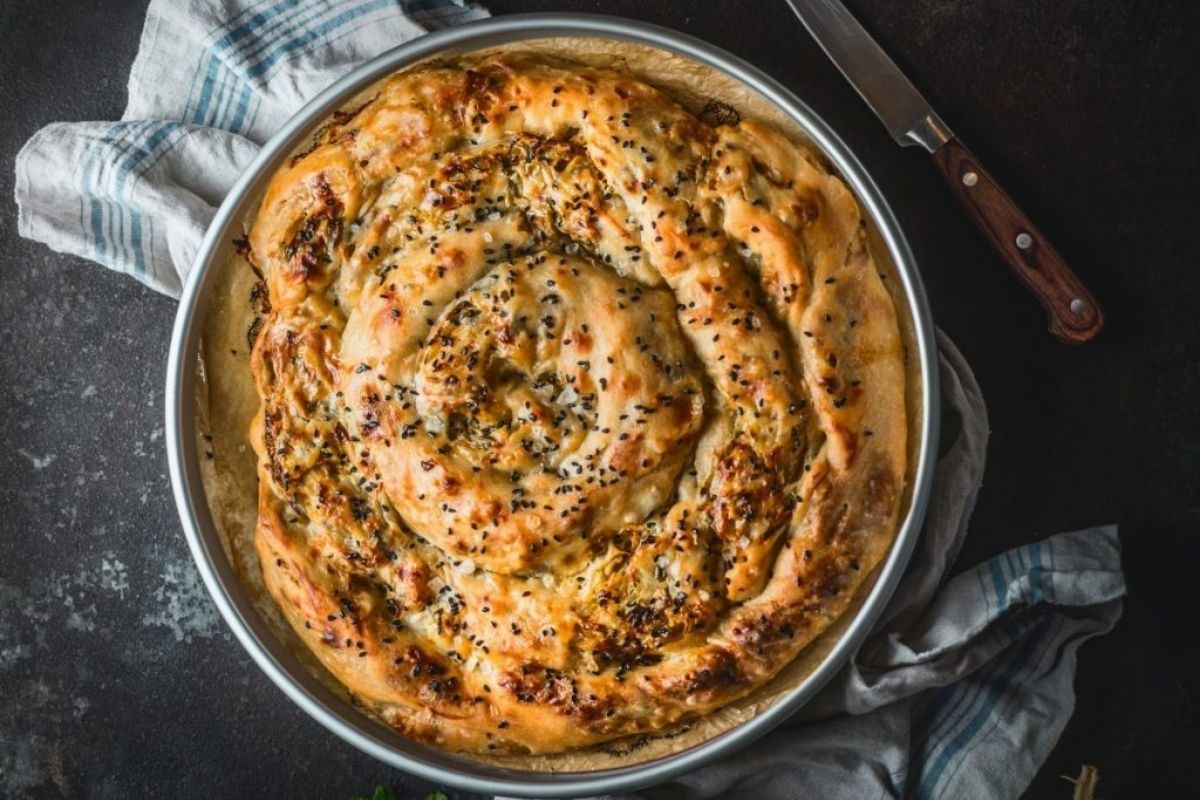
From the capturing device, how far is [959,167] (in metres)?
3.62

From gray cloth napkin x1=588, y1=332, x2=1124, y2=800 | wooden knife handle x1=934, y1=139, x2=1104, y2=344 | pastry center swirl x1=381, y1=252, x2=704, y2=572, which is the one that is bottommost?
gray cloth napkin x1=588, y1=332, x2=1124, y2=800

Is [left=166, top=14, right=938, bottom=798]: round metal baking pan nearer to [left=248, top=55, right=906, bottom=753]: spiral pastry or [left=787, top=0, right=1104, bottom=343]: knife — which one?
[left=248, top=55, right=906, bottom=753]: spiral pastry

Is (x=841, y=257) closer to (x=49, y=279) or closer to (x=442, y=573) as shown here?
(x=442, y=573)

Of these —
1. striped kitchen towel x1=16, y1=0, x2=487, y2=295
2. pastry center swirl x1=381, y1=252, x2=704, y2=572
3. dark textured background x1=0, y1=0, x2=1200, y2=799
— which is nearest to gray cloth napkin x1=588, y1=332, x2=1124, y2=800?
dark textured background x1=0, y1=0, x2=1200, y2=799

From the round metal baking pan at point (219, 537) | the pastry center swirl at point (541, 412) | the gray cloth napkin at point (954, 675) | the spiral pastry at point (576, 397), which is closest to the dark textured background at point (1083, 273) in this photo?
the gray cloth napkin at point (954, 675)

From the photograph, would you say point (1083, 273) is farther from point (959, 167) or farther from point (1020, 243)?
point (959, 167)

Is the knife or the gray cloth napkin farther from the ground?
the knife

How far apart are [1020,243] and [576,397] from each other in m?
1.65

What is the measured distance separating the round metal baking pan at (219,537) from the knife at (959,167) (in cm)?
66

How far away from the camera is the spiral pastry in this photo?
302 cm

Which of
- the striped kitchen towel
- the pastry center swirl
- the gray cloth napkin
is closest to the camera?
the pastry center swirl

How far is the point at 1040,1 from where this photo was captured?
3.81 m

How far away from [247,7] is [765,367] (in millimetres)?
2301

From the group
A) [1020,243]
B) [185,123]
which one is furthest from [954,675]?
[185,123]
